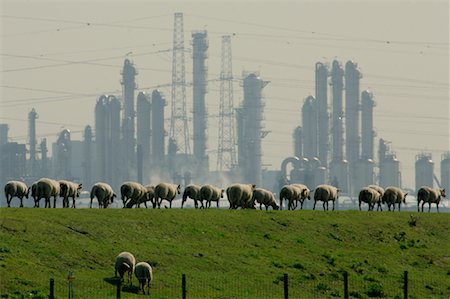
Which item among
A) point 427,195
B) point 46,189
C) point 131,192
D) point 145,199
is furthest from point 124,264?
point 427,195

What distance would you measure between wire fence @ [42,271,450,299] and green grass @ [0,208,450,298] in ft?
0.18

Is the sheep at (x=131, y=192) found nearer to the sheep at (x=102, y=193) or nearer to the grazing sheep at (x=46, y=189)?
the sheep at (x=102, y=193)

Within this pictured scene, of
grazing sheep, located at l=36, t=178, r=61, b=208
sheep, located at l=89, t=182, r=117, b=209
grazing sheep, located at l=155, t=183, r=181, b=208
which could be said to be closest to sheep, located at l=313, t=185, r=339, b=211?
grazing sheep, located at l=155, t=183, r=181, b=208

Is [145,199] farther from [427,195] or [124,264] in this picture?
[124,264]

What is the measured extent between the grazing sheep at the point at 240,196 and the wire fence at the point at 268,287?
17.2 m

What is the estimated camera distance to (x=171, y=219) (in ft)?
220

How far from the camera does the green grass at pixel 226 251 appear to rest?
53656 millimetres

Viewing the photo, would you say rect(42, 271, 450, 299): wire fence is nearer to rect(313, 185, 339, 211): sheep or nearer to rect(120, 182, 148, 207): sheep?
rect(120, 182, 148, 207): sheep

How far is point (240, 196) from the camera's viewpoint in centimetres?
7962

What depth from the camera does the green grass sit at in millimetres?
53656

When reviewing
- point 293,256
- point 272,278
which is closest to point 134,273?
point 272,278

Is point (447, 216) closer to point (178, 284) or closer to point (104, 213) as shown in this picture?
point (104, 213)

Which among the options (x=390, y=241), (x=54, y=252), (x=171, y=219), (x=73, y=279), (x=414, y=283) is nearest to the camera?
(x=73, y=279)

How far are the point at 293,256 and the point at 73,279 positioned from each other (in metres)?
15.0
